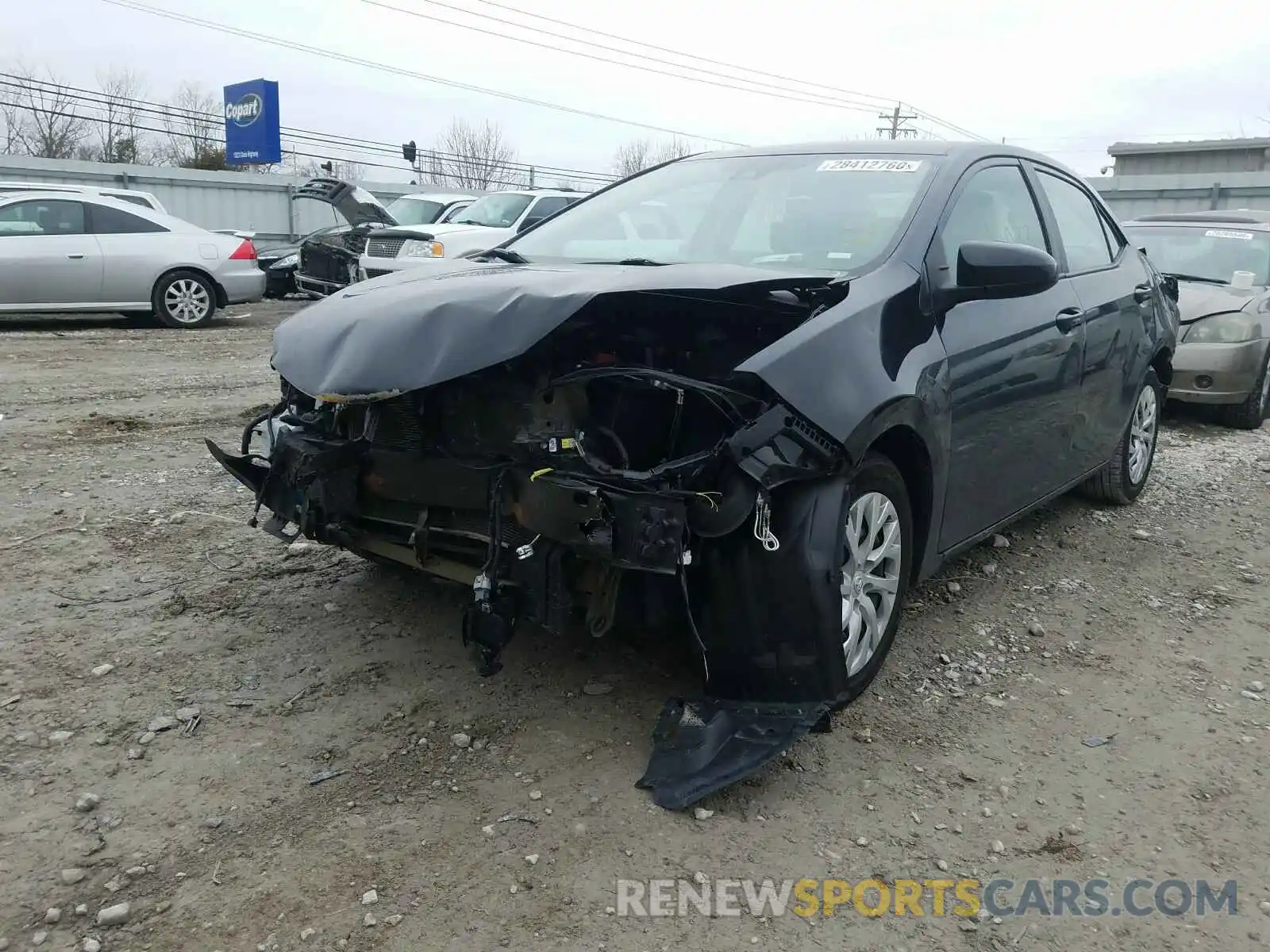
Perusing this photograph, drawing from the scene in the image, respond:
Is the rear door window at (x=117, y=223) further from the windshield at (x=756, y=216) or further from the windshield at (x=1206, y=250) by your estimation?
the windshield at (x=1206, y=250)

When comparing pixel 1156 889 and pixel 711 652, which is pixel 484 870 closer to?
pixel 711 652

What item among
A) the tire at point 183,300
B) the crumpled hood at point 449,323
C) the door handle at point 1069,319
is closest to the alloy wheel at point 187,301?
the tire at point 183,300

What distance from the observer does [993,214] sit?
390 centimetres

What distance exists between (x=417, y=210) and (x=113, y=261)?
5.38 meters

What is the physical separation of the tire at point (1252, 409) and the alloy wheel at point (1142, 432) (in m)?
2.71

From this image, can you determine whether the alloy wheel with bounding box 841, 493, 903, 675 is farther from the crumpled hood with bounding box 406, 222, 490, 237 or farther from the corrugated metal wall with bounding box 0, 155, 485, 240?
the corrugated metal wall with bounding box 0, 155, 485, 240

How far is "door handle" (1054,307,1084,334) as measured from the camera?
13.3 ft

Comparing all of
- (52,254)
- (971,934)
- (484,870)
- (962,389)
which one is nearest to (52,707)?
(484,870)

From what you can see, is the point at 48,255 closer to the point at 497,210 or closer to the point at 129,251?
the point at 129,251

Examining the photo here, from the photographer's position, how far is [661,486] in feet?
8.48

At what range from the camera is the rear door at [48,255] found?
Answer: 1088 cm

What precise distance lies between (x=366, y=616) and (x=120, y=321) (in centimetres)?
1077

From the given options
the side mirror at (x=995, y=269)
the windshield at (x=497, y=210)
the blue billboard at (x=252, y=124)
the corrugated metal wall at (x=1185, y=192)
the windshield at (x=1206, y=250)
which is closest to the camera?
the side mirror at (x=995, y=269)

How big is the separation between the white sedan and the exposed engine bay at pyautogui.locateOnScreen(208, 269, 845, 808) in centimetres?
976
